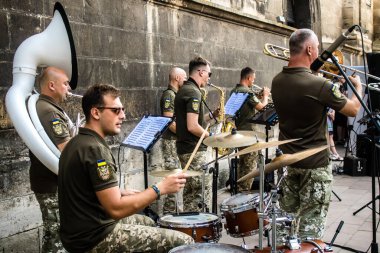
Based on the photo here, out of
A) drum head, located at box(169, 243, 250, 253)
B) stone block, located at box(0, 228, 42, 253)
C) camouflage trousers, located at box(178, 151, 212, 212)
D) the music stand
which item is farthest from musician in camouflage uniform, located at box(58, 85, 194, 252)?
the music stand

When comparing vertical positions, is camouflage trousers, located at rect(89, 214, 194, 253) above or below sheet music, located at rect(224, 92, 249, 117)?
below

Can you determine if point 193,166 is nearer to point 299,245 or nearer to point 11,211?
point 11,211

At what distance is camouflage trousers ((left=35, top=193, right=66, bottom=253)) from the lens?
363cm

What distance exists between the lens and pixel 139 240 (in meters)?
3.13

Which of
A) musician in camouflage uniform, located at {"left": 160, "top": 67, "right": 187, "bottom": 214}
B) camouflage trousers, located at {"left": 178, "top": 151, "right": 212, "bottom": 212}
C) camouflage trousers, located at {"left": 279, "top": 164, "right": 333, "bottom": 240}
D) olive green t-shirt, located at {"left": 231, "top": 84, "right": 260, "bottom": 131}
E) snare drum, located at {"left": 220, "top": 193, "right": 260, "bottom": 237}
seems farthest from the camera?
olive green t-shirt, located at {"left": 231, "top": 84, "right": 260, "bottom": 131}

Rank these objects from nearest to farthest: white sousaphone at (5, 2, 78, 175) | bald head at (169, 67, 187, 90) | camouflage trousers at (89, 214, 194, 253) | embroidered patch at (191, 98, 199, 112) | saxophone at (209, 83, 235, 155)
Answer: camouflage trousers at (89, 214, 194, 253) → white sousaphone at (5, 2, 78, 175) → embroidered patch at (191, 98, 199, 112) → bald head at (169, 67, 187, 90) → saxophone at (209, 83, 235, 155)

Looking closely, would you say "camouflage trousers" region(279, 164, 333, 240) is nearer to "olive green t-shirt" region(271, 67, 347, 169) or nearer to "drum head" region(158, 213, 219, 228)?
"olive green t-shirt" region(271, 67, 347, 169)

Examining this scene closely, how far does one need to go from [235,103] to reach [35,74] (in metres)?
3.59

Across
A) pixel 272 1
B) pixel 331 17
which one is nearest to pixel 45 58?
pixel 272 1

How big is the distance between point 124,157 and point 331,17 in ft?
36.0

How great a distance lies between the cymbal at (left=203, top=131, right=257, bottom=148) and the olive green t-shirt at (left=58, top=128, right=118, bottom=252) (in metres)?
1.12

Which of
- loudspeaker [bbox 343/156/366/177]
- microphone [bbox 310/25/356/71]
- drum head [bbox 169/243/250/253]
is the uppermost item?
microphone [bbox 310/25/356/71]

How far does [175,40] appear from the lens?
722cm

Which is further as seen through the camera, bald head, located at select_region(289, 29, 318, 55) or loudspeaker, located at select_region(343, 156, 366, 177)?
loudspeaker, located at select_region(343, 156, 366, 177)
